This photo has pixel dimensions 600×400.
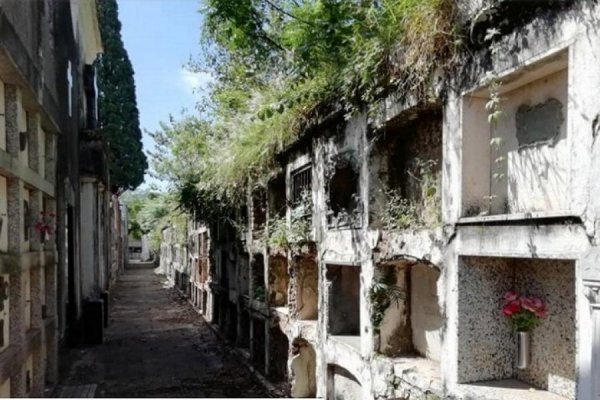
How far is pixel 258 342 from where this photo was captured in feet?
31.8

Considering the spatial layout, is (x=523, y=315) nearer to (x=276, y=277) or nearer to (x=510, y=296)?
(x=510, y=296)

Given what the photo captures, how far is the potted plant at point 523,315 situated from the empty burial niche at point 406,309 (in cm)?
126

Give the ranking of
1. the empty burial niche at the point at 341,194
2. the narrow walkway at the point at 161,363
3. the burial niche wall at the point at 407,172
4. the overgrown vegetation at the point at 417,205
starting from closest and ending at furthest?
the overgrown vegetation at the point at 417,205, the burial niche wall at the point at 407,172, the empty burial niche at the point at 341,194, the narrow walkway at the point at 161,363

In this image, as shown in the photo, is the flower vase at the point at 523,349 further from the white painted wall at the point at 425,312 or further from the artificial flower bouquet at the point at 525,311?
the white painted wall at the point at 425,312

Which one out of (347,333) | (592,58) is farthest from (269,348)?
(592,58)

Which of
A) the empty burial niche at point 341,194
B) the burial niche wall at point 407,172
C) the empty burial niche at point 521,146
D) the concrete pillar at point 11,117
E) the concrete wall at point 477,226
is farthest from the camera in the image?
the empty burial niche at point 341,194

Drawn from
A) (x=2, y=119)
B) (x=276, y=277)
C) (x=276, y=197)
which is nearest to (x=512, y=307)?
(x=2, y=119)

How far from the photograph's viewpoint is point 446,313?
157 inches

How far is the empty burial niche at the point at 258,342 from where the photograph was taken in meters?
9.44

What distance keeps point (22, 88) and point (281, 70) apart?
10.6 ft

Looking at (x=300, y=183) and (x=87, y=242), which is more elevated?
(x=300, y=183)

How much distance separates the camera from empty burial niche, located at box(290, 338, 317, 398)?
7.41 m

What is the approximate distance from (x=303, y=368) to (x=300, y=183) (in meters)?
2.47

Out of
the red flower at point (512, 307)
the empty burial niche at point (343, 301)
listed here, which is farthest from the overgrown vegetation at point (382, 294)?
the red flower at point (512, 307)
